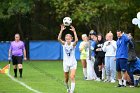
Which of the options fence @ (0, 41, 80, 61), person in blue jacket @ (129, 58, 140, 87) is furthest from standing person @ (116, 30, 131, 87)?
fence @ (0, 41, 80, 61)

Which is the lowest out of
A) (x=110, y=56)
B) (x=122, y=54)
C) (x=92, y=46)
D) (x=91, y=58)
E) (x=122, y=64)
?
(x=122, y=64)

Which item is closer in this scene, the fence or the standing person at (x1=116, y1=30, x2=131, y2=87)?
the standing person at (x1=116, y1=30, x2=131, y2=87)

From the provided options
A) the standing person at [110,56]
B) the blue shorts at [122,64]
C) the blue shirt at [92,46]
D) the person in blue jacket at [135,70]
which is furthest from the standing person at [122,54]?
the blue shirt at [92,46]

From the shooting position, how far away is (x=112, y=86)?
20.2m

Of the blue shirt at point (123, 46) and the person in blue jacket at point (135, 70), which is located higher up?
the blue shirt at point (123, 46)

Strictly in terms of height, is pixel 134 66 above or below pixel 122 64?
below

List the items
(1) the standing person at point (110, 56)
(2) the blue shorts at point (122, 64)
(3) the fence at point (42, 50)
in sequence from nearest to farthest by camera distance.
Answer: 1. (2) the blue shorts at point (122, 64)
2. (1) the standing person at point (110, 56)
3. (3) the fence at point (42, 50)

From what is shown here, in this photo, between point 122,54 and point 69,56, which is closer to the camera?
point 69,56

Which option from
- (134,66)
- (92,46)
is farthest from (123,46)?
(92,46)

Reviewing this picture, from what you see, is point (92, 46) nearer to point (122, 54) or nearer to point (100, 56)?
point (100, 56)

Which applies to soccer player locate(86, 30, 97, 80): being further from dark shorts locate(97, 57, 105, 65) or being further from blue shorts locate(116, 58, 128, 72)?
blue shorts locate(116, 58, 128, 72)

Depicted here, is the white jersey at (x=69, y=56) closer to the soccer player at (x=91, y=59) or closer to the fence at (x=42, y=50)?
the soccer player at (x=91, y=59)

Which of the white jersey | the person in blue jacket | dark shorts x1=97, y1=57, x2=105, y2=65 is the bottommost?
the person in blue jacket

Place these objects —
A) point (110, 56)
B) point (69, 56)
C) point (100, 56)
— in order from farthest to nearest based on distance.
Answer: point (100, 56)
point (110, 56)
point (69, 56)
